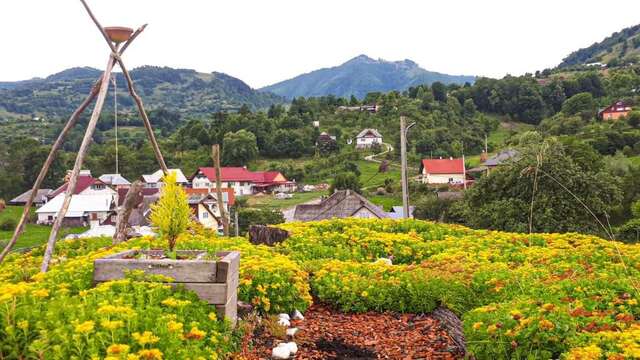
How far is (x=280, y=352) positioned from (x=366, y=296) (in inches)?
80.0

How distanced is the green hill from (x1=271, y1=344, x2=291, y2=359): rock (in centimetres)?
14270

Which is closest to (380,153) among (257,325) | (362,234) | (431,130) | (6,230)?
(431,130)

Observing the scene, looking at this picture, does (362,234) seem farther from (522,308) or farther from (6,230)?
(6,230)

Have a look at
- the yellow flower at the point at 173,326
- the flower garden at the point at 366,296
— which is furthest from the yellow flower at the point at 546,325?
the yellow flower at the point at 173,326

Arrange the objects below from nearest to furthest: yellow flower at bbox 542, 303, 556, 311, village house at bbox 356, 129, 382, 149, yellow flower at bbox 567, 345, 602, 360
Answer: yellow flower at bbox 567, 345, 602, 360
yellow flower at bbox 542, 303, 556, 311
village house at bbox 356, 129, 382, 149

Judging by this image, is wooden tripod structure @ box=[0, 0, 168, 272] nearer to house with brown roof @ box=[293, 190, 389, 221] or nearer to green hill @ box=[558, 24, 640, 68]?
house with brown roof @ box=[293, 190, 389, 221]

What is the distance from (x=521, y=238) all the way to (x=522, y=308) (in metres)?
5.84

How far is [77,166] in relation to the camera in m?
8.88

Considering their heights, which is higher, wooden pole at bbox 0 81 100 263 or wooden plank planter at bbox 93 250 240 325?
wooden pole at bbox 0 81 100 263

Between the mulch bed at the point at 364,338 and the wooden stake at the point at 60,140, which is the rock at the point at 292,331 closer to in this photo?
the mulch bed at the point at 364,338

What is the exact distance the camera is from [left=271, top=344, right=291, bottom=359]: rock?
582 cm

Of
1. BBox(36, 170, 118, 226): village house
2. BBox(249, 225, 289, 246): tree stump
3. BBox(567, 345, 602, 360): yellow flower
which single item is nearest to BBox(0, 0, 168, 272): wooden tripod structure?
BBox(249, 225, 289, 246): tree stump

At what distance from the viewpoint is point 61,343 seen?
3.79 m

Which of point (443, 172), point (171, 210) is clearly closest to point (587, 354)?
point (171, 210)
